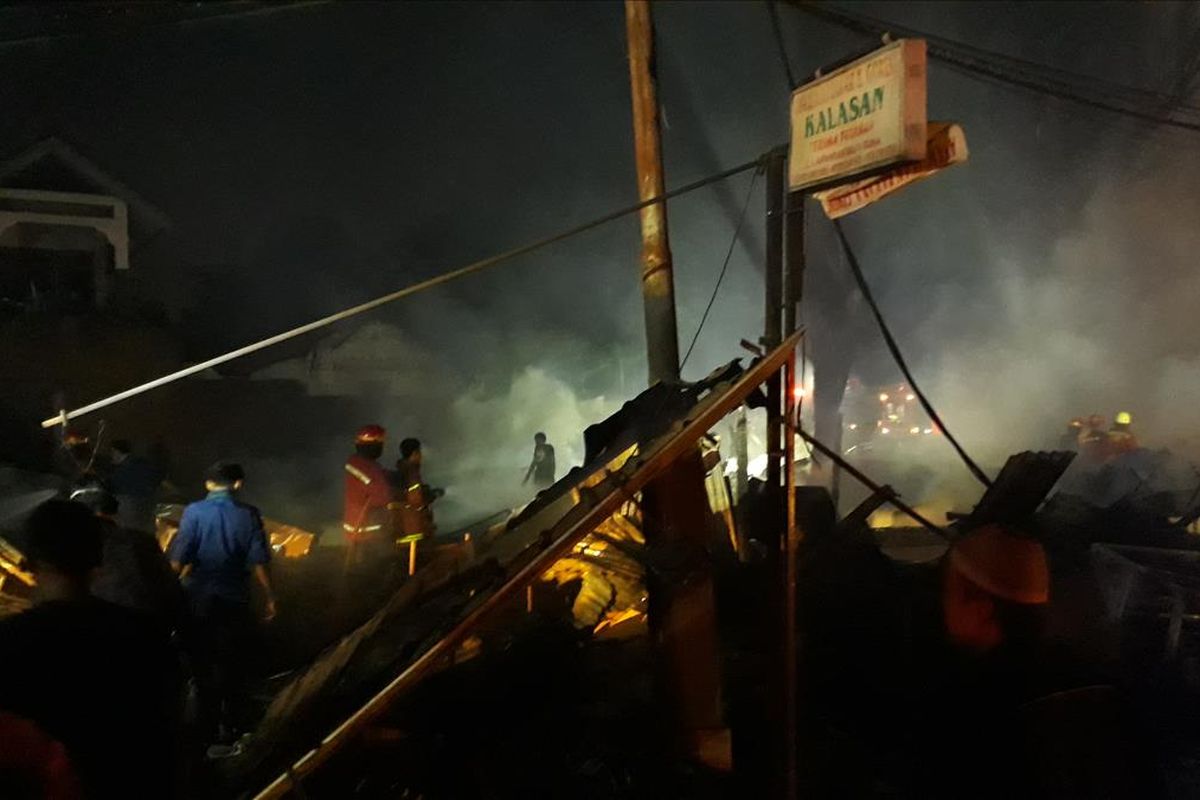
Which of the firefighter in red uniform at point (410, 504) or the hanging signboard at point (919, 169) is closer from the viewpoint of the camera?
the hanging signboard at point (919, 169)

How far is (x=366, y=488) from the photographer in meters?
7.64

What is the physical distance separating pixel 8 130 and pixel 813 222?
1903 cm

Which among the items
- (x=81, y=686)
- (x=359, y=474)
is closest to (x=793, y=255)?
(x=359, y=474)

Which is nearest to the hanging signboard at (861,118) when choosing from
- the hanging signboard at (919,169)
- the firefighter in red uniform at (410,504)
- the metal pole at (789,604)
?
the hanging signboard at (919,169)

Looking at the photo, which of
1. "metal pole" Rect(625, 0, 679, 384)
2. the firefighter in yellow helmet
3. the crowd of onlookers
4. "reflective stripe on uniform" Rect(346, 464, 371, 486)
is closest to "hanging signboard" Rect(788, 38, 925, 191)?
"metal pole" Rect(625, 0, 679, 384)

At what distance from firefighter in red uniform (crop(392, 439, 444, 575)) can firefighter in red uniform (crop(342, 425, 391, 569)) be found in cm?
19

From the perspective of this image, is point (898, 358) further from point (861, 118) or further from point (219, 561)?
point (219, 561)

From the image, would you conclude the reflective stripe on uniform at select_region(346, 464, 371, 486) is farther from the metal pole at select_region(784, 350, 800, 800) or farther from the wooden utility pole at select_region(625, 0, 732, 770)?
the metal pole at select_region(784, 350, 800, 800)

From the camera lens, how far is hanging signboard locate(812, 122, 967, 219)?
4.94m

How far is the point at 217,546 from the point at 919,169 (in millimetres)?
5331

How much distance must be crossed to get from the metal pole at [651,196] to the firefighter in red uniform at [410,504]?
296 cm

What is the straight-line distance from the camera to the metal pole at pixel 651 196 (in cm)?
668

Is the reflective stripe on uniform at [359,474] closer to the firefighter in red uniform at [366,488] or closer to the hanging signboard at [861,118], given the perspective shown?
the firefighter in red uniform at [366,488]

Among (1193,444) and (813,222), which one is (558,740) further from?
(1193,444)
